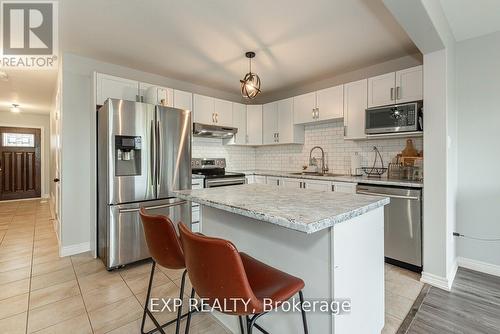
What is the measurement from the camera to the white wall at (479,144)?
98.6 inches

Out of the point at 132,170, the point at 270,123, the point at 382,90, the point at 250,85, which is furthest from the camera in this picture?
the point at 270,123

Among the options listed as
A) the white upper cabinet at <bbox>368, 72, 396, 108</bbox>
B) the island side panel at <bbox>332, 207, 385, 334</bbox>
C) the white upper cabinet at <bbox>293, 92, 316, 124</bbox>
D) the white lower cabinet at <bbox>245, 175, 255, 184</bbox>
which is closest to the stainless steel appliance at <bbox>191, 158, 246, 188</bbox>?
the white lower cabinet at <bbox>245, 175, 255, 184</bbox>

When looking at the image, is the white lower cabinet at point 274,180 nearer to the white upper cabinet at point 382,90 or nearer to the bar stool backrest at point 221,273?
the white upper cabinet at point 382,90

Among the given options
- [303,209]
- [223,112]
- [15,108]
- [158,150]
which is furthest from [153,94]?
[15,108]

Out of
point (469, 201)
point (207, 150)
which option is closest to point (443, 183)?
point (469, 201)

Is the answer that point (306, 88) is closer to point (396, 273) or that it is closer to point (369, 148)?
point (369, 148)

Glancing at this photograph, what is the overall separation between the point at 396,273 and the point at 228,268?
2.42 metres

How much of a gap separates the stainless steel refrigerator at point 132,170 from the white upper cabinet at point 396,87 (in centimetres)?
249

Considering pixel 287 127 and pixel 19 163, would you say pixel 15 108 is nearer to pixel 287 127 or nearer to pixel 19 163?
pixel 19 163

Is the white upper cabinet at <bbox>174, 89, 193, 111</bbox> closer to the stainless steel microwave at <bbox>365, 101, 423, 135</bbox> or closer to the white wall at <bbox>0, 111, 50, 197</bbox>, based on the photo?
the stainless steel microwave at <bbox>365, 101, 423, 135</bbox>

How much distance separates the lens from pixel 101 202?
2.83 metres

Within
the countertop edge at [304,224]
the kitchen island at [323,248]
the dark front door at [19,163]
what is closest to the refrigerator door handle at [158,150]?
the kitchen island at [323,248]

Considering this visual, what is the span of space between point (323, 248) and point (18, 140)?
351 inches

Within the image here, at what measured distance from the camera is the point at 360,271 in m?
1.33
